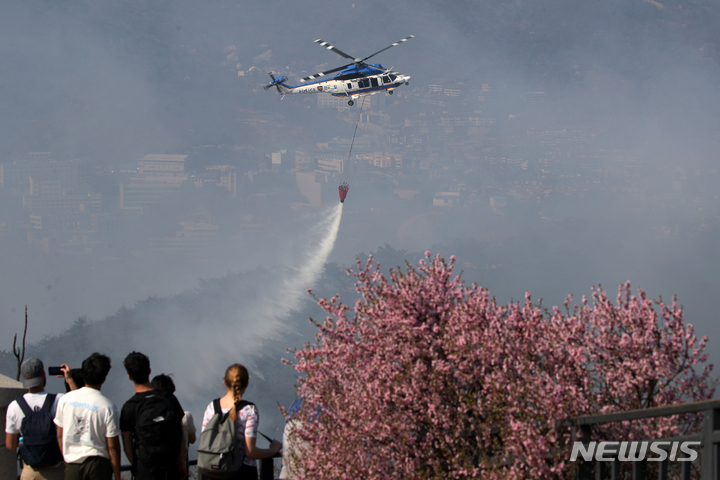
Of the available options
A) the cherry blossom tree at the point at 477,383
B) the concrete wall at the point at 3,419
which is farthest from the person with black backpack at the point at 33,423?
the cherry blossom tree at the point at 477,383

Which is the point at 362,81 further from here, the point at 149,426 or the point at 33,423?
the point at 149,426

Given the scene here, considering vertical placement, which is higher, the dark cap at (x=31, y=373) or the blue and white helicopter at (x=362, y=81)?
the blue and white helicopter at (x=362, y=81)

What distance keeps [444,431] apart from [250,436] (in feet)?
6.98

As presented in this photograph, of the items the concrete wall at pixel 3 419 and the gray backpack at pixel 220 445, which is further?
the concrete wall at pixel 3 419

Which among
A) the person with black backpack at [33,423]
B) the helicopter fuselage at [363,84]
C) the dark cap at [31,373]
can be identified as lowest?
the person with black backpack at [33,423]

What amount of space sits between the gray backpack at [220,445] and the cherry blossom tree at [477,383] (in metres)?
1.00

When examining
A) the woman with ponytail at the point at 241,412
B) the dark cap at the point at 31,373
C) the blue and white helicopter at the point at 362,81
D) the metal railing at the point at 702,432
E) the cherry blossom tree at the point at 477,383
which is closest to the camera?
the metal railing at the point at 702,432

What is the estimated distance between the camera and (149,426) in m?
7.05

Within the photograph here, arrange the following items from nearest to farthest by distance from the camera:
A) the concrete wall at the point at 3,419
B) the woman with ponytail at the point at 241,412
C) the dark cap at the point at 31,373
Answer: the woman with ponytail at the point at 241,412, the dark cap at the point at 31,373, the concrete wall at the point at 3,419

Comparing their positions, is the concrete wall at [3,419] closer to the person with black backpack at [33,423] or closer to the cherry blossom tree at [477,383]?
the person with black backpack at [33,423]

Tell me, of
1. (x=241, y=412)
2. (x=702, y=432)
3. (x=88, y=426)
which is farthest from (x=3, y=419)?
(x=702, y=432)

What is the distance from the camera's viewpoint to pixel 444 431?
23.7 feet

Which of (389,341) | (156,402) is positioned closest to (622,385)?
(389,341)

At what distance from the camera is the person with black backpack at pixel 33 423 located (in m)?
7.27
